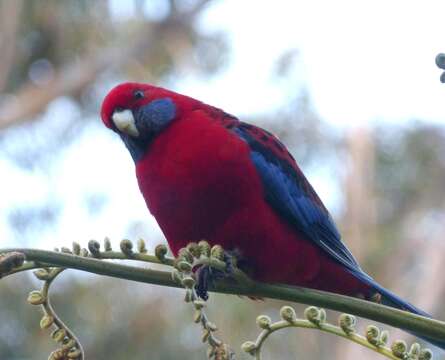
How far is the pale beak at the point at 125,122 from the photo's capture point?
2.88 metres

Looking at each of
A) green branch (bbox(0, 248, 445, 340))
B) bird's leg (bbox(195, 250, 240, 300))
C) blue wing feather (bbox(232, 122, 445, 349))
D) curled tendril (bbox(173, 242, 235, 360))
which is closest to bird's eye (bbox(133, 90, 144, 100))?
blue wing feather (bbox(232, 122, 445, 349))

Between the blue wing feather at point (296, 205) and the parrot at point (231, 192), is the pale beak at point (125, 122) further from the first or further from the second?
the blue wing feather at point (296, 205)

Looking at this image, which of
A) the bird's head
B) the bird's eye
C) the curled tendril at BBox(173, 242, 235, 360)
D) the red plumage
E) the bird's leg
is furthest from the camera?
the bird's eye

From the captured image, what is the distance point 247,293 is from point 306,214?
826 mm

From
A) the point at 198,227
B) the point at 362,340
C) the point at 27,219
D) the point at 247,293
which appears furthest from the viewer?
the point at 27,219

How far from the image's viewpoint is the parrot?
8.14 feet

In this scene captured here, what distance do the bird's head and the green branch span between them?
114 cm

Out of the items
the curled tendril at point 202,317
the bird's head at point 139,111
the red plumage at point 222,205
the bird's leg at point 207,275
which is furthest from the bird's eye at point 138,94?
the curled tendril at point 202,317

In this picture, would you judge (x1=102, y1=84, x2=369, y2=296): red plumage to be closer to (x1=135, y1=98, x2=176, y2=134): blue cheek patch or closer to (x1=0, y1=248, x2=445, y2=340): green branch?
(x1=135, y1=98, x2=176, y2=134): blue cheek patch

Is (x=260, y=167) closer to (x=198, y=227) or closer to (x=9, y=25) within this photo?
(x=198, y=227)

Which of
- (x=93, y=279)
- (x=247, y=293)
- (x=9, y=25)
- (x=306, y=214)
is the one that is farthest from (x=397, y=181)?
(x=247, y=293)

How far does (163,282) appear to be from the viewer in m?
1.65

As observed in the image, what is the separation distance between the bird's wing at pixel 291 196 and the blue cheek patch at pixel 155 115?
23 cm

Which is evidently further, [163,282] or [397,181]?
[397,181]
